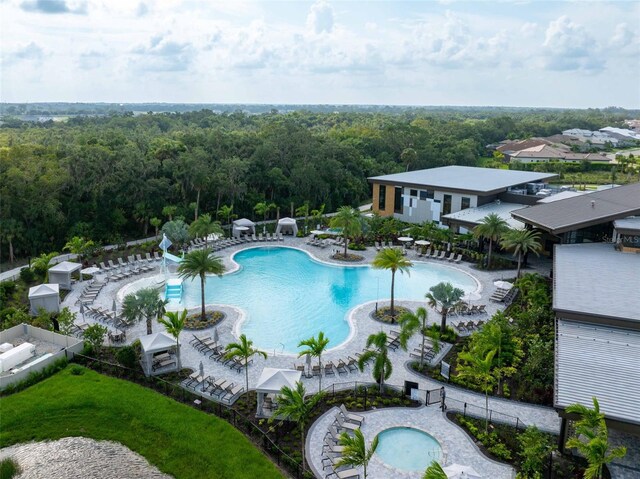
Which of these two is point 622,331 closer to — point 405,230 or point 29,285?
point 405,230

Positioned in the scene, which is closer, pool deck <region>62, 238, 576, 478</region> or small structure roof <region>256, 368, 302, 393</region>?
pool deck <region>62, 238, 576, 478</region>

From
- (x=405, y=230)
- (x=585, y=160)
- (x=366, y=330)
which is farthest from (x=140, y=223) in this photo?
(x=585, y=160)

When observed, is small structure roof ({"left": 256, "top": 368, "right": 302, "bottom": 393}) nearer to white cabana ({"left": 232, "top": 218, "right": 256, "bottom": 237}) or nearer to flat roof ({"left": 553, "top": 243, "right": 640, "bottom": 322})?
flat roof ({"left": 553, "top": 243, "right": 640, "bottom": 322})

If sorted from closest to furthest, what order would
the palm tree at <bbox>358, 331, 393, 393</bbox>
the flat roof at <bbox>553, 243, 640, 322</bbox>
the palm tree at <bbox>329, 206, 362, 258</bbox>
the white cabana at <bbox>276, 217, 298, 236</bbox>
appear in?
the palm tree at <bbox>358, 331, 393, 393</bbox> → the flat roof at <bbox>553, 243, 640, 322</bbox> → the palm tree at <bbox>329, 206, 362, 258</bbox> → the white cabana at <bbox>276, 217, 298, 236</bbox>

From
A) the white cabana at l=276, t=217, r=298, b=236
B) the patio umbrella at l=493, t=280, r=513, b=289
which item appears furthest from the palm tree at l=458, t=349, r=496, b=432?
the white cabana at l=276, t=217, r=298, b=236

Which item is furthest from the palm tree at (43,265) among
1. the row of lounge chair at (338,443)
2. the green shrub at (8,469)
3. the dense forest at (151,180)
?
the row of lounge chair at (338,443)

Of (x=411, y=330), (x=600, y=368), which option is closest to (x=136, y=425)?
(x=411, y=330)

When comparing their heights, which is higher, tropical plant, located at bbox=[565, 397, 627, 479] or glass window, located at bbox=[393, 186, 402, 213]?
glass window, located at bbox=[393, 186, 402, 213]
